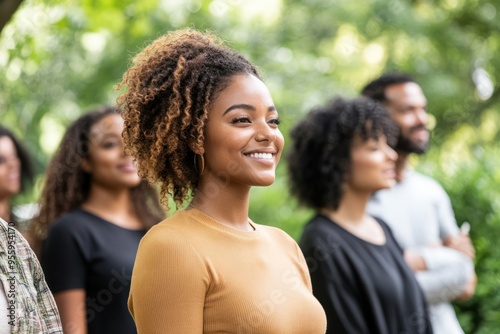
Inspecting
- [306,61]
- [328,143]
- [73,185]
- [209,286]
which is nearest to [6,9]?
[73,185]

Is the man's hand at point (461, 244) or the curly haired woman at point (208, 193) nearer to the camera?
the curly haired woman at point (208, 193)

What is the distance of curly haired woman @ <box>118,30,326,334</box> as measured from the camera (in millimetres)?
2834

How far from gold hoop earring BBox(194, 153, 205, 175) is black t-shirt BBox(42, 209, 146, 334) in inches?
58.2

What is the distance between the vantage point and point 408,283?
470 cm

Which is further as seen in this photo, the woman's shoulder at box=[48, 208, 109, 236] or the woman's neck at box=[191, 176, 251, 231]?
the woman's shoulder at box=[48, 208, 109, 236]

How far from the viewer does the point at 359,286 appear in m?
4.57

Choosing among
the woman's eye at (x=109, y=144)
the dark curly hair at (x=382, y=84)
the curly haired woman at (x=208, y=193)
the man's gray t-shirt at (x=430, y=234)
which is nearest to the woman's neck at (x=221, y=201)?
the curly haired woman at (x=208, y=193)

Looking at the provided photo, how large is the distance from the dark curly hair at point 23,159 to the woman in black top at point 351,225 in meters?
2.09

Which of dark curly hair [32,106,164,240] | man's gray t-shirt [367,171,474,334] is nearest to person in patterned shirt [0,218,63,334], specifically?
dark curly hair [32,106,164,240]

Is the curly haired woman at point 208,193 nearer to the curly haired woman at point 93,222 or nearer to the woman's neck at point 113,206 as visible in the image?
the curly haired woman at point 93,222

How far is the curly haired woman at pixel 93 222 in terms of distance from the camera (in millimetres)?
4500

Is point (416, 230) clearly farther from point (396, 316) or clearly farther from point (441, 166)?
point (441, 166)

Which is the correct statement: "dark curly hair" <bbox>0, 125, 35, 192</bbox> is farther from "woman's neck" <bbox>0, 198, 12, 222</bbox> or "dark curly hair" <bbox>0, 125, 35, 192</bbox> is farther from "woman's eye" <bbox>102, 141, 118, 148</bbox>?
"woman's eye" <bbox>102, 141, 118, 148</bbox>

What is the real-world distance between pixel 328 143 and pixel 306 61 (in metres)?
7.34
